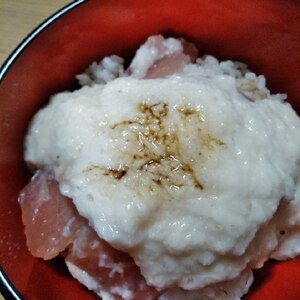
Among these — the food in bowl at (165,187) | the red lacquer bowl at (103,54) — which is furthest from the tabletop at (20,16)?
the food in bowl at (165,187)

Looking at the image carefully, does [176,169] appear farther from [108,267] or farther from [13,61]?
[13,61]

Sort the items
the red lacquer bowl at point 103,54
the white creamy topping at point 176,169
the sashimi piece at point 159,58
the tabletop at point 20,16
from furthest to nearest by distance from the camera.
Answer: the tabletop at point 20,16 < the sashimi piece at point 159,58 < the red lacquer bowl at point 103,54 < the white creamy topping at point 176,169

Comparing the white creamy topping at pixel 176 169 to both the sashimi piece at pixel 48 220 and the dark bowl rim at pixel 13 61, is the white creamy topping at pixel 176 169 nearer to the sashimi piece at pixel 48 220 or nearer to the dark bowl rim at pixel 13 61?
the sashimi piece at pixel 48 220

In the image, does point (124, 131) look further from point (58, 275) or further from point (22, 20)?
point (22, 20)

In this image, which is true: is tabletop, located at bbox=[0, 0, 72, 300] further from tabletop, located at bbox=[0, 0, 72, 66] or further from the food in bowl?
the food in bowl

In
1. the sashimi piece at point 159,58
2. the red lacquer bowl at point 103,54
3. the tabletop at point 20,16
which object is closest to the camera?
the red lacquer bowl at point 103,54

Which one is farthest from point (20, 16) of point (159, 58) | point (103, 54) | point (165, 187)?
Answer: point (165, 187)

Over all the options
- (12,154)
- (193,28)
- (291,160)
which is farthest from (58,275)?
(193,28)

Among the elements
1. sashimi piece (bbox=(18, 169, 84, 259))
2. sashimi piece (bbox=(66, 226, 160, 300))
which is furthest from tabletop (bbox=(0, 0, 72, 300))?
sashimi piece (bbox=(66, 226, 160, 300))
